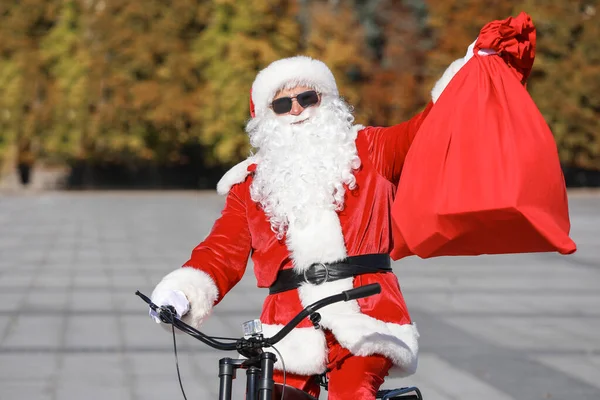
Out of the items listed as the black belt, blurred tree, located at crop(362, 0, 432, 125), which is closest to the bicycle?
the black belt

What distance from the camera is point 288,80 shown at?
11.4ft

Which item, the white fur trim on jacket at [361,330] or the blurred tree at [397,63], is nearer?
the white fur trim on jacket at [361,330]

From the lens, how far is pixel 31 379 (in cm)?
603

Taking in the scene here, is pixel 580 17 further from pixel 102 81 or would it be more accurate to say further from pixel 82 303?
pixel 82 303

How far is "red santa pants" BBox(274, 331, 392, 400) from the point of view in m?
3.00

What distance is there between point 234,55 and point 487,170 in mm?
33192

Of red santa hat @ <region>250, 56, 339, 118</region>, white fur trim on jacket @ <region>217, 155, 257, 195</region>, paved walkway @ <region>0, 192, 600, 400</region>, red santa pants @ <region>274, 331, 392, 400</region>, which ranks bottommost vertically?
paved walkway @ <region>0, 192, 600, 400</region>

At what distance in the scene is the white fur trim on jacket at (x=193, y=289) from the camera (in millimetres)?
3066

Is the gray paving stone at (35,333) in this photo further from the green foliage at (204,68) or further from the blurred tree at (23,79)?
the blurred tree at (23,79)

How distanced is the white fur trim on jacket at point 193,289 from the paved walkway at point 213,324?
2656 mm

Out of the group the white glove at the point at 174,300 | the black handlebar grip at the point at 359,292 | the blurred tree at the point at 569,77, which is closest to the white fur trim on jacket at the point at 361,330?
the white glove at the point at 174,300

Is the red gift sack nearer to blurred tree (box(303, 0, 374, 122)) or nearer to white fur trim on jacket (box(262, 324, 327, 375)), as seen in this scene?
white fur trim on jacket (box(262, 324, 327, 375))

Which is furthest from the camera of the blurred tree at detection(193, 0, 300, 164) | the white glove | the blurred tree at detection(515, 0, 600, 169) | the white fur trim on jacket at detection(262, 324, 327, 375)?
the blurred tree at detection(515, 0, 600, 169)

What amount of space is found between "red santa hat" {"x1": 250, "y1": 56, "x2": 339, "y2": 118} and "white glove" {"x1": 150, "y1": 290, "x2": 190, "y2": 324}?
2.64ft
